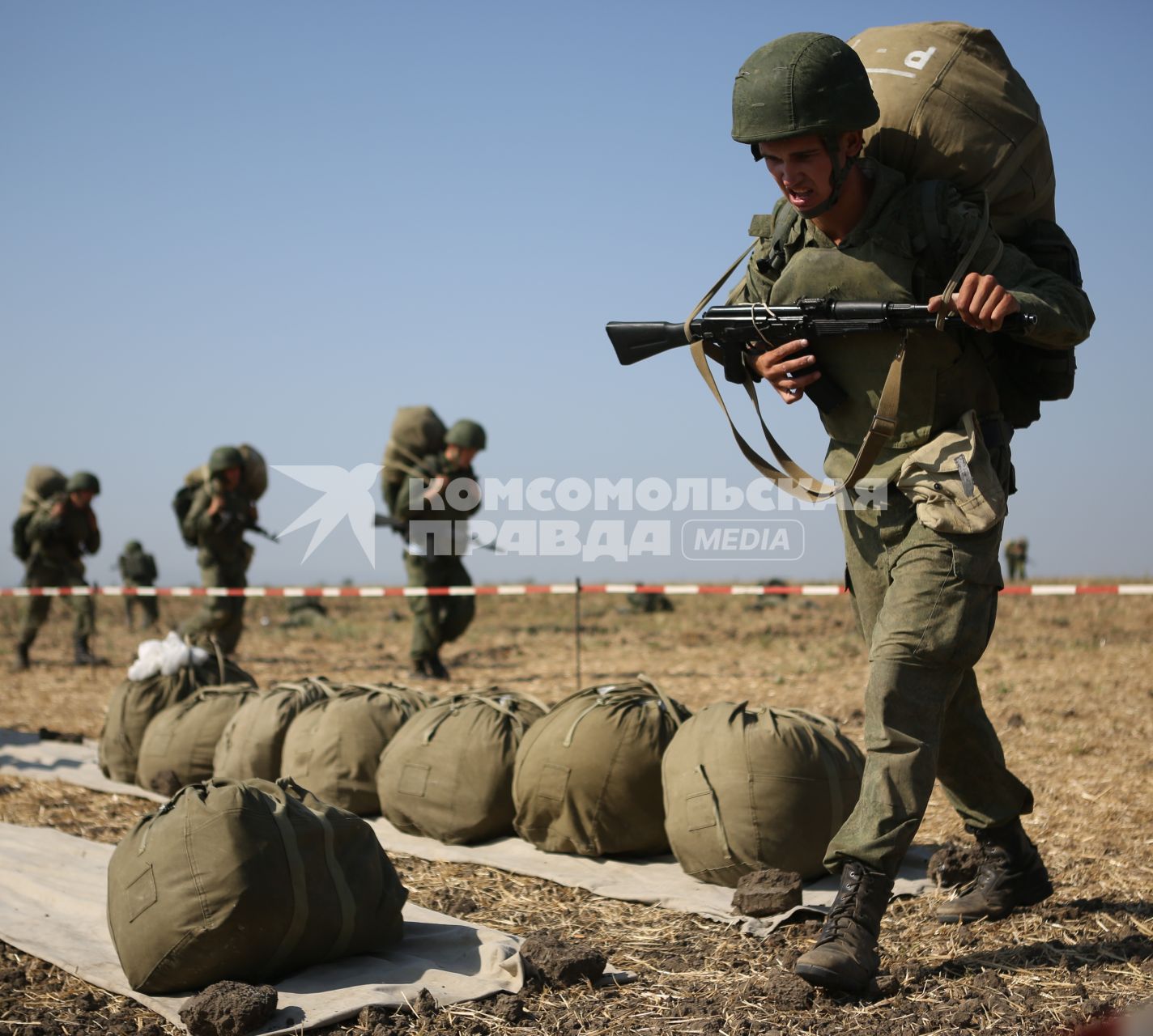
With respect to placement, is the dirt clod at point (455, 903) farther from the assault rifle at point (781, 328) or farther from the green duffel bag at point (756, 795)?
the assault rifle at point (781, 328)

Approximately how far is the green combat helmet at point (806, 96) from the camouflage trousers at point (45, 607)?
12486mm

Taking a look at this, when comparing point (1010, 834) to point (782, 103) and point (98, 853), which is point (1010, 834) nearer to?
point (782, 103)

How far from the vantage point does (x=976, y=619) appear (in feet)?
11.8

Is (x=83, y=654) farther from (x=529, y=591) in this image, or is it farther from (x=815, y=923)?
(x=815, y=923)

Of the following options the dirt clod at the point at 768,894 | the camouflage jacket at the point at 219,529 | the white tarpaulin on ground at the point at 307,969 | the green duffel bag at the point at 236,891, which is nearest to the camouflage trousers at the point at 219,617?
the camouflage jacket at the point at 219,529

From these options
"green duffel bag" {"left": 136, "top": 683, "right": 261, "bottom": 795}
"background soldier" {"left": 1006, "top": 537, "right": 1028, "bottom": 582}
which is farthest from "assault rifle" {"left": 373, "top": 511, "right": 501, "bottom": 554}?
"background soldier" {"left": 1006, "top": 537, "right": 1028, "bottom": 582}

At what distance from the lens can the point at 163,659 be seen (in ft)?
23.6

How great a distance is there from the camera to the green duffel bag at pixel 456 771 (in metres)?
5.45

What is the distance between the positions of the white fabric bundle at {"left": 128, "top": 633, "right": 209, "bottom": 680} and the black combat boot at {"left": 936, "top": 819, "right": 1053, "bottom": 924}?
15.5 ft

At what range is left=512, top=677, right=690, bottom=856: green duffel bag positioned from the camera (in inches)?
201

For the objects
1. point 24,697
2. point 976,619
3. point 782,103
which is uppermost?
point 782,103

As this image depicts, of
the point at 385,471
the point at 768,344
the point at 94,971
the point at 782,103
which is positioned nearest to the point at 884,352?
the point at 768,344

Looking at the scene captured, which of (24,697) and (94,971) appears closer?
(94,971)

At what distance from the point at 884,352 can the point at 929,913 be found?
76.5 inches
